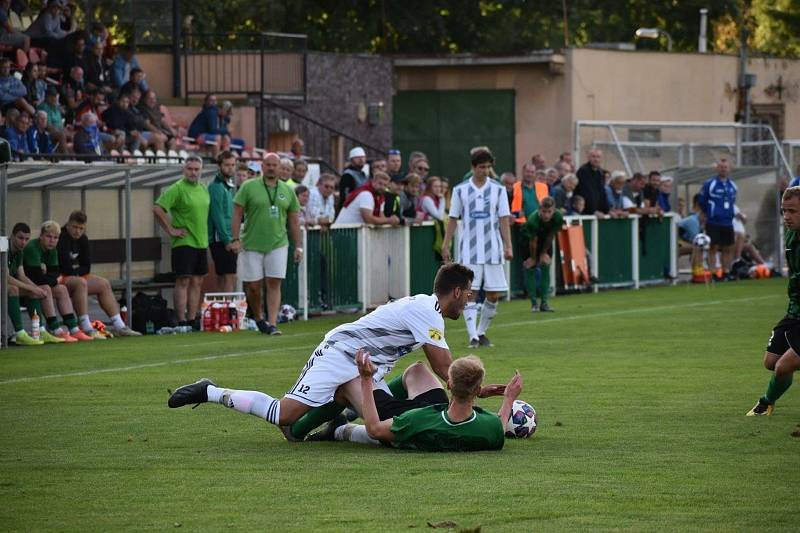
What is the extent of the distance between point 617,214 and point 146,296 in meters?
10.9

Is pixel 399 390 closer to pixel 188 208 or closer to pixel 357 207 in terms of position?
pixel 188 208

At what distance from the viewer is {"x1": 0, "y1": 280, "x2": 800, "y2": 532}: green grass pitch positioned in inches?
319

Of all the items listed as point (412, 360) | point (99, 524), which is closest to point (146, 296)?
point (412, 360)

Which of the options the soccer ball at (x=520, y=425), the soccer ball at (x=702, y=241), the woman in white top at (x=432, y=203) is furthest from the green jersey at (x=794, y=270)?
the soccer ball at (x=702, y=241)

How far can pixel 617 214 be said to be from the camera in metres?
29.3

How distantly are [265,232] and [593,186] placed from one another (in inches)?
405

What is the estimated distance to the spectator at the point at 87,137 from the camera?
25.4 m

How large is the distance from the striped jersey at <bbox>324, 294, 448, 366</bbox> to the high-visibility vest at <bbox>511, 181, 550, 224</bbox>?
51.5 ft

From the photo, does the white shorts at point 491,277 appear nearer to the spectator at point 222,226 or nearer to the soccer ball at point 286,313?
the spectator at point 222,226

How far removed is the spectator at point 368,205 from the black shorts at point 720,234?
9654 mm

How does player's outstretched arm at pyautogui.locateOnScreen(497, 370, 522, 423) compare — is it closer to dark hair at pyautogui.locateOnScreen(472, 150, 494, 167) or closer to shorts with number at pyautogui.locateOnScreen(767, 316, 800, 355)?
shorts with number at pyautogui.locateOnScreen(767, 316, 800, 355)

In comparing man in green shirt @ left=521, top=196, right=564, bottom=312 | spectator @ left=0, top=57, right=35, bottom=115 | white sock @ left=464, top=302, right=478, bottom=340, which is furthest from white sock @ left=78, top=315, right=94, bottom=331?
man in green shirt @ left=521, top=196, right=564, bottom=312

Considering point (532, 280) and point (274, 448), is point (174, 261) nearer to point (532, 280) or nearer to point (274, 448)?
point (532, 280)

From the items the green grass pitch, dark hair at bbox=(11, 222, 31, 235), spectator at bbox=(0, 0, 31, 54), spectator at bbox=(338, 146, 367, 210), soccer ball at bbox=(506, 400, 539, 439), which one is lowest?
the green grass pitch
